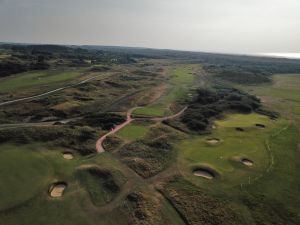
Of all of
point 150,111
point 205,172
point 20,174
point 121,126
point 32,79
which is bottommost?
point 32,79

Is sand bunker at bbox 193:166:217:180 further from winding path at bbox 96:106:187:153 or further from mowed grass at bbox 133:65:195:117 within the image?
mowed grass at bbox 133:65:195:117

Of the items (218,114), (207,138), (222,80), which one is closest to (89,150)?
(207,138)

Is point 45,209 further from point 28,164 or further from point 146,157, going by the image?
point 146,157

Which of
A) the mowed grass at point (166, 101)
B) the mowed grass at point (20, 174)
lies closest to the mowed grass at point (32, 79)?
the mowed grass at point (166, 101)

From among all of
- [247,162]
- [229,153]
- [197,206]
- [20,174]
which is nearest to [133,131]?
[229,153]

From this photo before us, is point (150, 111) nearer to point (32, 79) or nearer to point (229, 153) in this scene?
point (229, 153)

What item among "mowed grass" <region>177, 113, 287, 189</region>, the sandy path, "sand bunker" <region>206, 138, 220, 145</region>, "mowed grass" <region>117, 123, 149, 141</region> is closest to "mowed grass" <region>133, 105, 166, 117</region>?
the sandy path
